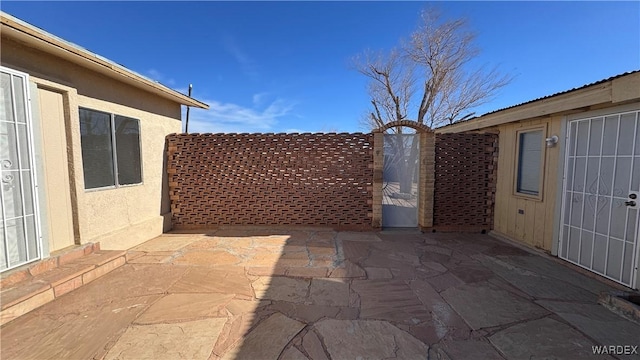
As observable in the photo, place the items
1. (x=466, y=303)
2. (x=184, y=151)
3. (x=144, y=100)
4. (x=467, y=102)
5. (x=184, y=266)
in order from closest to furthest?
1. (x=466, y=303)
2. (x=184, y=266)
3. (x=144, y=100)
4. (x=184, y=151)
5. (x=467, y=102)

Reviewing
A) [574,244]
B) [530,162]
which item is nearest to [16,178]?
[574,244]

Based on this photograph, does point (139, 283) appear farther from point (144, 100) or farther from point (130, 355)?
point (144, 100)

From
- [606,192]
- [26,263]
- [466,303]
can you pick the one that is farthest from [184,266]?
[606,192]

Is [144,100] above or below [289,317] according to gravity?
above

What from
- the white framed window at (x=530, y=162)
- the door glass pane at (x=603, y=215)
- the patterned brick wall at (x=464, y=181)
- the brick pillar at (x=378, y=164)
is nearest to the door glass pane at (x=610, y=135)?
the door glass pane at (x=603, y=215)

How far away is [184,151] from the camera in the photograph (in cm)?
637

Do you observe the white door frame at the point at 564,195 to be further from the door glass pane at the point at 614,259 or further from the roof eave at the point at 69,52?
the roof eave at the point at 69,52

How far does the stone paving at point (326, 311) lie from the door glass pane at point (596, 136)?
6.34 feet

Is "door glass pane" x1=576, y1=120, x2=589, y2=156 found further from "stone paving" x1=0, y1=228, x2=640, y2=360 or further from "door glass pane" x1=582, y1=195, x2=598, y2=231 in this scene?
"stone paving" x1=0, y1=228, x2=640, y2=360

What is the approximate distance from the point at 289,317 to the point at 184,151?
5.22 metres

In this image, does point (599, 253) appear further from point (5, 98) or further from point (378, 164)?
point (5, 98)

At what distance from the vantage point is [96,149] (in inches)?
173

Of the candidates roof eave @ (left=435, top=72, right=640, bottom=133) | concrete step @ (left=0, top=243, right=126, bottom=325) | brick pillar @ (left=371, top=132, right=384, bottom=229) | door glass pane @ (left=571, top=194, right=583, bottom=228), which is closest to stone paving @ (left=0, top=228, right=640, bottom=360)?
concrete step @ (left=0, top=243, right=126, bottom=325)

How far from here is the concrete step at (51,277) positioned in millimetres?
2740
